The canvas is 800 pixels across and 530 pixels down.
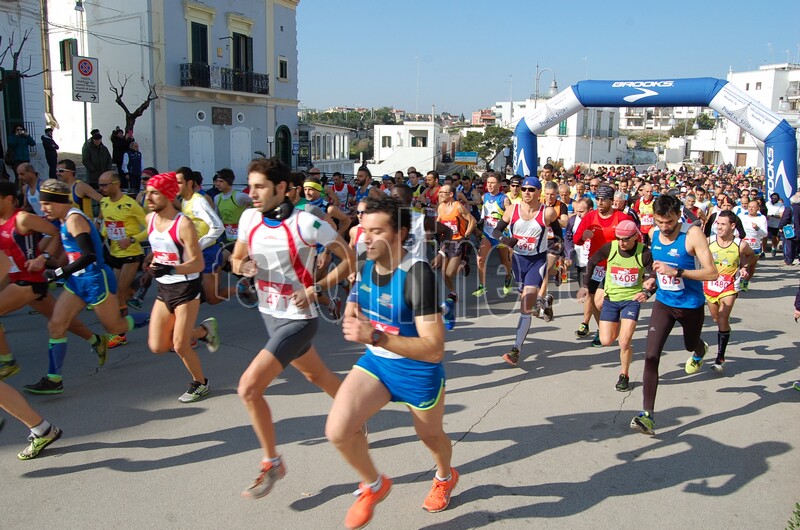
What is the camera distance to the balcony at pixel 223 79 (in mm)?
25266

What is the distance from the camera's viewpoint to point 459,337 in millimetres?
7227

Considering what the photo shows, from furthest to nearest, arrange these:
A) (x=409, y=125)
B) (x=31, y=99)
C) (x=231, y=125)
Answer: (x=409, y=125) → (x=231, y=125) → (x=31, y=99)

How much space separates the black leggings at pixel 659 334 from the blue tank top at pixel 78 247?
442cm

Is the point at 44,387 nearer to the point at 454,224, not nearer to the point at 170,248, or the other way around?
the point at 170,248

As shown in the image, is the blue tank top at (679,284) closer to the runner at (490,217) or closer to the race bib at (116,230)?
the runner at (490,217)

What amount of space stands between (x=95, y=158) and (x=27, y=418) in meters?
11.4

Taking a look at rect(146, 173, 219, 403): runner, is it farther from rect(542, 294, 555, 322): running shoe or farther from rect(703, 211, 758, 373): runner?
rect(703, 211, 758, 373): runner

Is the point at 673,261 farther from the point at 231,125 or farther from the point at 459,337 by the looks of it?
the point at 231,125

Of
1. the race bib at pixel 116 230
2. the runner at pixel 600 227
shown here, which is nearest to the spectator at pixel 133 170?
the race bib at pixel 116 230

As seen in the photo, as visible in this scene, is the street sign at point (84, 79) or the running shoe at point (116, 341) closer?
the running shoe at point (116, 341)

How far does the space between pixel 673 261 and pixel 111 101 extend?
25726mm

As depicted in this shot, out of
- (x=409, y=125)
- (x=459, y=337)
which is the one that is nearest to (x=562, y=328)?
(x=459, y=337)

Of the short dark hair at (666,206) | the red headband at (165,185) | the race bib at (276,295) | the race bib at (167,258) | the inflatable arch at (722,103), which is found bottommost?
the race bib at (276,295)

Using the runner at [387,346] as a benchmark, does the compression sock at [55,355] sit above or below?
below
